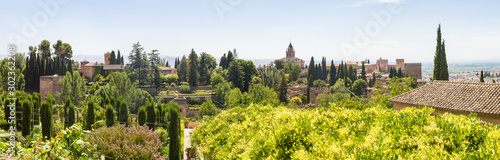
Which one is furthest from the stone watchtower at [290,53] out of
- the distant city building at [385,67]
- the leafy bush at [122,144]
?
the leafy bush at [122,144]

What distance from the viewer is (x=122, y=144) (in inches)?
386

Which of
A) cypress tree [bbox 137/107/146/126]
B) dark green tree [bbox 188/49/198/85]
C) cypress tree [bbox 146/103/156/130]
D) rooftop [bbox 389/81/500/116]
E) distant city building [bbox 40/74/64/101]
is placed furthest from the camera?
dark green tree [bbox 188/49/198/85]

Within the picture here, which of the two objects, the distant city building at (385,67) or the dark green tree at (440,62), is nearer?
the dark green tree at (440,62)

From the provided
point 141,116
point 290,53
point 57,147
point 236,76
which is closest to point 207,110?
point 236,76

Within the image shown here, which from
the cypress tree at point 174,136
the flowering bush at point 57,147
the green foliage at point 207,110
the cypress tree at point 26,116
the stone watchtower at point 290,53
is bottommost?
the green foliage at point 207,110

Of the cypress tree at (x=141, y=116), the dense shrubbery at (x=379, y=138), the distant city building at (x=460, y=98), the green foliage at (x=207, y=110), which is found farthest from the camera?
the green foliage at (x=207, y=110)

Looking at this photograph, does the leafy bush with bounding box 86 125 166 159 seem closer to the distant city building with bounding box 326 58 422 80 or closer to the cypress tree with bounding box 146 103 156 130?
the cypress tree with bounding box 146 103 156 130

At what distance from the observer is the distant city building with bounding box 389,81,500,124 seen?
11428 mm

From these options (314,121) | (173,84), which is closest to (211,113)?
(173,84)

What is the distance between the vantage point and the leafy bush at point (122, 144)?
9.41 meters

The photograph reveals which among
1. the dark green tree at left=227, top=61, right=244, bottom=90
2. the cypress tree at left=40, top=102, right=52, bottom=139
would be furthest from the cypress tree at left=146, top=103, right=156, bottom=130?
the dark green tree at left=227, top=61, right=244, bottom=90

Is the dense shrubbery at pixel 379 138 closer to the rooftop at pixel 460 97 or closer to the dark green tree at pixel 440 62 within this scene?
the rooftop at pixel 460 97

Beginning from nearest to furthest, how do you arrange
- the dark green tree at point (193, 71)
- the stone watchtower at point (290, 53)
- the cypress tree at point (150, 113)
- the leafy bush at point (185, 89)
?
1. the cypress tree at point (150, 113)
2. the leafy bush at point (185, 89)
3. the dark green tree at point (193, 71)
4. the stone watchtower at point (290, 53)

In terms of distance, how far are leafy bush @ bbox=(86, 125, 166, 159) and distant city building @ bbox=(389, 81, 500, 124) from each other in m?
10.3
